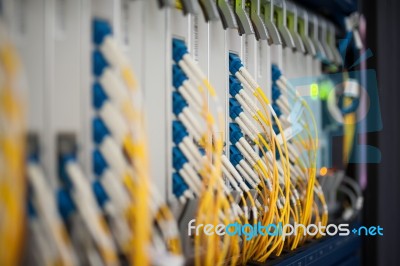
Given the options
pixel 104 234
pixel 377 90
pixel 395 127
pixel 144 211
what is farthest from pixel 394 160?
pixel 104 234

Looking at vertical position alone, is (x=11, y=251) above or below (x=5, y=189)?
below

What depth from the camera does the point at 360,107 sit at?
68.3 inches

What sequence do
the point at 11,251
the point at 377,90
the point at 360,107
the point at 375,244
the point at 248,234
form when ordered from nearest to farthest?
the point at 11,251, the point at 248,234, the point at 375,244, the point at 377,90, the point at 360,107

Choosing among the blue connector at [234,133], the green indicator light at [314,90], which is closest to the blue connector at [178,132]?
the blue connector at [234,133]

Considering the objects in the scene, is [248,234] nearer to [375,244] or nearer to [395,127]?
[375,244]

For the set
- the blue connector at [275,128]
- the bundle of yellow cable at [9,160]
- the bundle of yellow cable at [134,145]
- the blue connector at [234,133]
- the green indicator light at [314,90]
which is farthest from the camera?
the green indicator light at [314,90]

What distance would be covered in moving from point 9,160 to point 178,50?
0.61 meters

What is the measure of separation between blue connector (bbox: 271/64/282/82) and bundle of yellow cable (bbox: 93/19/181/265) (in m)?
0.78

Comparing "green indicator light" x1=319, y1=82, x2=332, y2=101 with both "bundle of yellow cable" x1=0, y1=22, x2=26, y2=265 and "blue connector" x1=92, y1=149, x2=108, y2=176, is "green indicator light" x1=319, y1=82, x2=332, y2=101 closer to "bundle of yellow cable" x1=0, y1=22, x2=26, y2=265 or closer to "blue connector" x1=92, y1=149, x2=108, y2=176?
"blue connector" x1=92, y1=149, x2=108, y2=176

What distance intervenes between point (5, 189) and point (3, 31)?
375mm

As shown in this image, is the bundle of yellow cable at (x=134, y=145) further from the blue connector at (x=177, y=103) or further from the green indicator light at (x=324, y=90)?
the green indicator light at (x=324, y=90)

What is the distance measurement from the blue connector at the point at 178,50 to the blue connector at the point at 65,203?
547 mm

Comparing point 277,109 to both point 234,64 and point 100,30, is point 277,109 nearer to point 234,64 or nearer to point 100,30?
point 234,64

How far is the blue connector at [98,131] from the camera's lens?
0.93 m
